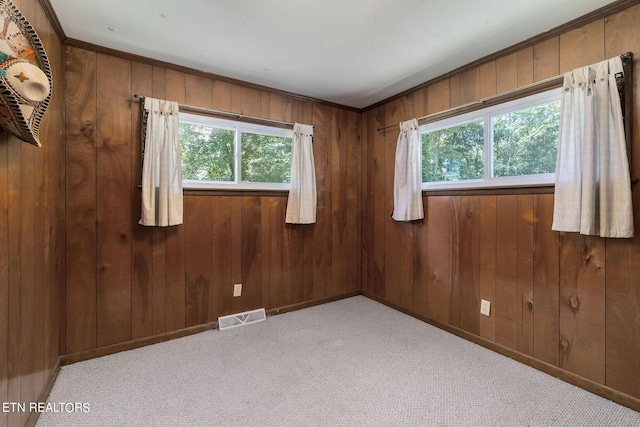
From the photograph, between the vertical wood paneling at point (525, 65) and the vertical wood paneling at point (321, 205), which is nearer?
the vertical wood paneling at point (525, 65)

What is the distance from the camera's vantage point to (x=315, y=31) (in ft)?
6.49

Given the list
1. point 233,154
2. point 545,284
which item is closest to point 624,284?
point 545,284

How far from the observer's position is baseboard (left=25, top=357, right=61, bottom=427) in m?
1.45

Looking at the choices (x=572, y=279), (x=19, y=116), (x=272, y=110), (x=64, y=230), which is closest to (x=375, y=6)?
(x=272, y=110)

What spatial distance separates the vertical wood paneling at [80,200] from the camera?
2094 millimetres

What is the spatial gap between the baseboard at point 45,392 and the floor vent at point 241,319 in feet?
3.66

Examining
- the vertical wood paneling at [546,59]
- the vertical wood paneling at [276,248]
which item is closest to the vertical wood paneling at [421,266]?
the vertical wood paneling at [546,59]

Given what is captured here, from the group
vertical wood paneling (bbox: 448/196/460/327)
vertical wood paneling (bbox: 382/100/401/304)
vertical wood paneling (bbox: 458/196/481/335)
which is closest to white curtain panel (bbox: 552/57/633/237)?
vertical wood paneling (bbox: 458/196/481/335)

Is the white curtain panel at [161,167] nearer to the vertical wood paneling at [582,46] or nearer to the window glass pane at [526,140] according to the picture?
the window glass pane at [526,140]

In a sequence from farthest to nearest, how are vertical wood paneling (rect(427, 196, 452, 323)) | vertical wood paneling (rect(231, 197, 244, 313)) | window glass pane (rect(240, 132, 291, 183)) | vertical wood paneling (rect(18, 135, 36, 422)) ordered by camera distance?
window glass pane (rect(240, 132, 291, 183)), vertical wood paneling (rect(231, 197, 244, 313)), vertical wood paneling (rect(427, 196, 452, 323)), vertical wood paneling (rect(18, 135, 36, 422))

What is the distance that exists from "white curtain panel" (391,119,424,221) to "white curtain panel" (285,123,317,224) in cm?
92

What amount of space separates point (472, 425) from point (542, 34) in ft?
8.22

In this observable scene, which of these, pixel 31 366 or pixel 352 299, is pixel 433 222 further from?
pixel 31 366

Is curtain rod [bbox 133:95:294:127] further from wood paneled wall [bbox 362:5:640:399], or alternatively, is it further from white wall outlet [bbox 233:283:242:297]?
white wall outlet [bbox 233:283:242:297]
